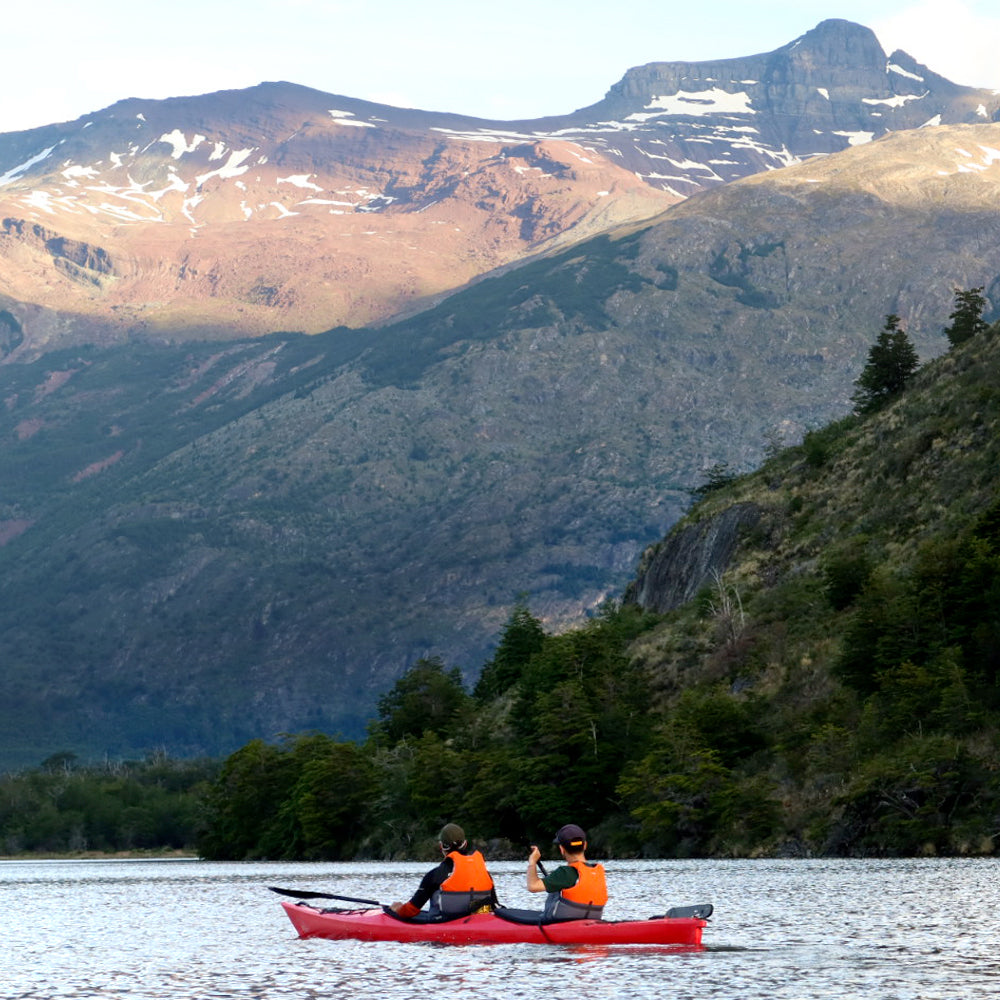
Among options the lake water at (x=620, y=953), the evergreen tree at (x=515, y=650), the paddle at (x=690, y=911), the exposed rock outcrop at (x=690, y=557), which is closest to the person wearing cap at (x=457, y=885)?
the lake water at (x=620, y=953)

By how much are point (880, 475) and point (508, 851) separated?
38.2 meters

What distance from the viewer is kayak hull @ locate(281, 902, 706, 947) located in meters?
43.1

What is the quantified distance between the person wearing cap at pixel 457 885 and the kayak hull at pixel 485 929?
1.05 feet

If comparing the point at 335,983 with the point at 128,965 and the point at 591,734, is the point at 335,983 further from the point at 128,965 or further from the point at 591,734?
the point at 591,734

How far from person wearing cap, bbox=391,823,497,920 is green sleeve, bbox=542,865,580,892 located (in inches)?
88.9

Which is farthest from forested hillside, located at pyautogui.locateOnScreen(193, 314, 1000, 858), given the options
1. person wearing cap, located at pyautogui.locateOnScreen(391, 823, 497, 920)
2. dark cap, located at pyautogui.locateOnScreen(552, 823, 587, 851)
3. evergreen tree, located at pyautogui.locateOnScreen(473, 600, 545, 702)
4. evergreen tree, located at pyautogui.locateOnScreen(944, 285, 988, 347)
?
dark cap, located at pyautogui.locateOnScreen(552, 823, 587, 851)

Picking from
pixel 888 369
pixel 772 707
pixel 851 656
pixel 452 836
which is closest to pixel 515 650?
pixel 888 369

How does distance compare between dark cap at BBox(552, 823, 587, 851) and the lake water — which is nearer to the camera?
the lake water

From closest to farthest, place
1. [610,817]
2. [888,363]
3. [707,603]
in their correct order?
[610,817], [707,603], [888,363]

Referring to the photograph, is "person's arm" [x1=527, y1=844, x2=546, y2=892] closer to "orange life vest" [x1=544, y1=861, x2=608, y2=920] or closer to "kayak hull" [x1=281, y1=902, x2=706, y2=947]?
"orange life vest" [x1=544, y1=861, x2=608, y2=920]

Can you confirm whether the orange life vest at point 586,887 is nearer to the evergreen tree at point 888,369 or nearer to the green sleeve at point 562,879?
the green sleeve at point 562,879

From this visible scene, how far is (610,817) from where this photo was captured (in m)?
112

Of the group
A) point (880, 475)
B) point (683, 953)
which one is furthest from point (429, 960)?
point (880, 475)

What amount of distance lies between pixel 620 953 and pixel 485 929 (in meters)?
3.90
